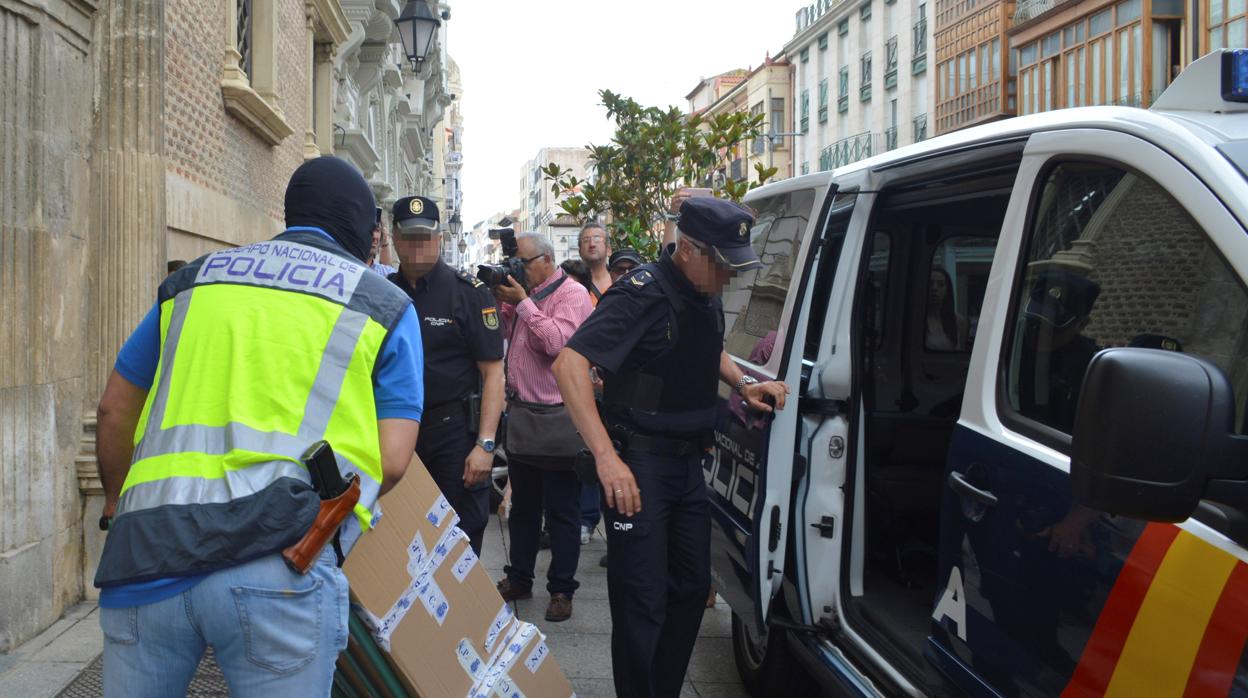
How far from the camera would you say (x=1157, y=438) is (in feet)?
5.47

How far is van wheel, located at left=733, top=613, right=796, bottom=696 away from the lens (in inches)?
163

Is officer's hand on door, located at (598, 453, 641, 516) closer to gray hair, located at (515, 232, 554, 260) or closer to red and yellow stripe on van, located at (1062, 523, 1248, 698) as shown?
red and yellow stripe on van, located at (1062, 523, 1248, 698)

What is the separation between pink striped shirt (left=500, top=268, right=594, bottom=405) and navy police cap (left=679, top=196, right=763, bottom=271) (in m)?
2.17

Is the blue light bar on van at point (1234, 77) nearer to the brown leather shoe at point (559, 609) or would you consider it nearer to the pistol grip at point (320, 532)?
the pistol grip at point (320, 532)

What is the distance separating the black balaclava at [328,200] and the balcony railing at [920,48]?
45.2 m

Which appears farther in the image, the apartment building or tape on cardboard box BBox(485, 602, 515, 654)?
the apartment building

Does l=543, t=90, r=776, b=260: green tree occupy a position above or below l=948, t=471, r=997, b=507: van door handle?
above

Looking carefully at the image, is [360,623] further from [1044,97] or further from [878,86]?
[878,86]

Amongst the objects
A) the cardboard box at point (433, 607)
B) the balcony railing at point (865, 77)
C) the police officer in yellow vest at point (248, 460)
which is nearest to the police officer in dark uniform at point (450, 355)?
the cardboard box at point (433, 607)

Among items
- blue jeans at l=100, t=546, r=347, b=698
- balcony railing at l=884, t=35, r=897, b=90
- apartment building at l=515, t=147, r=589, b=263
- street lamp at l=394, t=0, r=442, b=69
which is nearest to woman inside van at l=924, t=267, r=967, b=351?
blue jeans at l=100, t=546, r=347, b=698

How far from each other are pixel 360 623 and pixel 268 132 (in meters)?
7.88

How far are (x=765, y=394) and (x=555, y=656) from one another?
1.96 metres

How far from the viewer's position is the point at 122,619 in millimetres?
2146

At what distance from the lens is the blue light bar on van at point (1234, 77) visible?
236 cm
